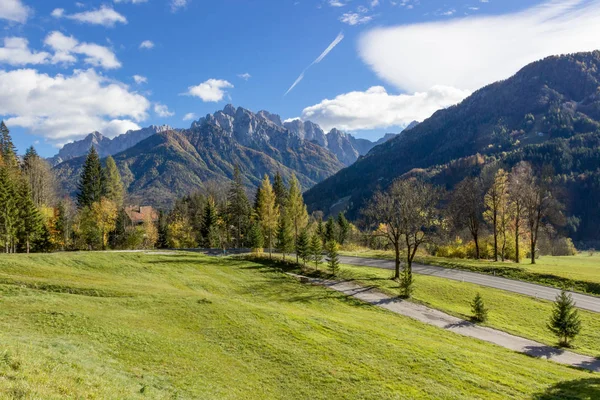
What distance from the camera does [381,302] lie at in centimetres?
3728

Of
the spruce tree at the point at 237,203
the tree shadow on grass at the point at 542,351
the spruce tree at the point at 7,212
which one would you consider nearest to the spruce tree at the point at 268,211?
the spruce tree at the point at 237,203

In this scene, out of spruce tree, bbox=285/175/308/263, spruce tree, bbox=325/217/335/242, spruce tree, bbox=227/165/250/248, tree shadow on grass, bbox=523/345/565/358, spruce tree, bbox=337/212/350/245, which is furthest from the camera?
spruce tree, bbox=337/212/350/245

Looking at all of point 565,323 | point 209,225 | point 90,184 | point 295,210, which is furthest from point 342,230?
point 565,323

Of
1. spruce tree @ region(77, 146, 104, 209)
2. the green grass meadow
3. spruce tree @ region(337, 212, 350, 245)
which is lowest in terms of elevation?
the green grass meadow

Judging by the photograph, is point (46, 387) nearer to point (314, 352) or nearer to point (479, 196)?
point (314, 352)

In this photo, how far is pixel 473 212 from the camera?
62.6m

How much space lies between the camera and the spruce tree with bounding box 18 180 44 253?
57.7 meters

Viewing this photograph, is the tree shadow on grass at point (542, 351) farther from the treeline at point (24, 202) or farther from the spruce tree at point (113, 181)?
the spruce tree at point (113, 181)

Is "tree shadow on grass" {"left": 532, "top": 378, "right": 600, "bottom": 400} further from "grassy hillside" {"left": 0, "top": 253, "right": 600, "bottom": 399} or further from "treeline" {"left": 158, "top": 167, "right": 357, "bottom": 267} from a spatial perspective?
"treeline" {"left": 158, "top": 167, "right": 357, "bottom": 267}

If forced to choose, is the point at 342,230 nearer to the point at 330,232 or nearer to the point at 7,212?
the point at 330,232

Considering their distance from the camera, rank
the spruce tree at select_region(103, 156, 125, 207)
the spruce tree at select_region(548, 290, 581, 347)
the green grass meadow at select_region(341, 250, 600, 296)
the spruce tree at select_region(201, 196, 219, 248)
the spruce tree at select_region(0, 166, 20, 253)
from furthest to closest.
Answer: the spruce tree at select_region(103, 156, 125, 207) → the spruce tree at select_region(201, 196, 219, 248) → the spruce tree at select_region(0, 166, 20, 253) → the green grass meadow at select_region(341, 250, 600, 296) → the spruce tree at select_region(548, 290, 581, 347)

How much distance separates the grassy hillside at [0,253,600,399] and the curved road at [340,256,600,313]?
19173 mm

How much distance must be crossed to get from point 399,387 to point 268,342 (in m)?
8.62

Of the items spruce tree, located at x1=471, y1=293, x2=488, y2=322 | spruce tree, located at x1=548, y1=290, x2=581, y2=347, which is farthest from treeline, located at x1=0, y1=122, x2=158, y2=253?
spruce tree, located at x1=548, y1=290, x2=581, y2=347
